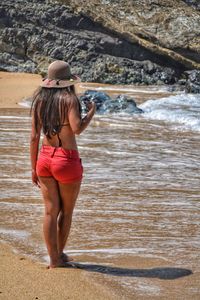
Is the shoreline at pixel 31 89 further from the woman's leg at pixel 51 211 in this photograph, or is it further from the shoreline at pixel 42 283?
the shoreline at pixel 42 283

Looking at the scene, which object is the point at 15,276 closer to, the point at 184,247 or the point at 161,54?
the point at 184,247

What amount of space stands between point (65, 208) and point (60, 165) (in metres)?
0.32

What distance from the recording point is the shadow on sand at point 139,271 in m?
4.66

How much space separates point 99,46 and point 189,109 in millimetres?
10230

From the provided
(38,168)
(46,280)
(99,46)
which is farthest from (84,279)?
(99,46)

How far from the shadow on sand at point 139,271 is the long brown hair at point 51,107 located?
3.07 feet

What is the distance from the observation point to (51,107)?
183 inches

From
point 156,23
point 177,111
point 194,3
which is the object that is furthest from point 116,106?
point 194,3

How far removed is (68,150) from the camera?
15.3 feet

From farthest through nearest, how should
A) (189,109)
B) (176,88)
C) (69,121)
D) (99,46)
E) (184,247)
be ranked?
(99,46) < (176,88) < (189,109) < (184,247) < (69,121)

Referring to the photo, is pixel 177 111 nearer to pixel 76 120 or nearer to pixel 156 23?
pixel 76 120

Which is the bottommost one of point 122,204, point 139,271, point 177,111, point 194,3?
point 177,111

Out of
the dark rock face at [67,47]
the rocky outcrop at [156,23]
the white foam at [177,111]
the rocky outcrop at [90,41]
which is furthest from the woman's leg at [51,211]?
the rocky outcrop at [156,23]

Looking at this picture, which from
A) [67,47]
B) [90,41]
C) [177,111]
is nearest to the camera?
[177,111]
